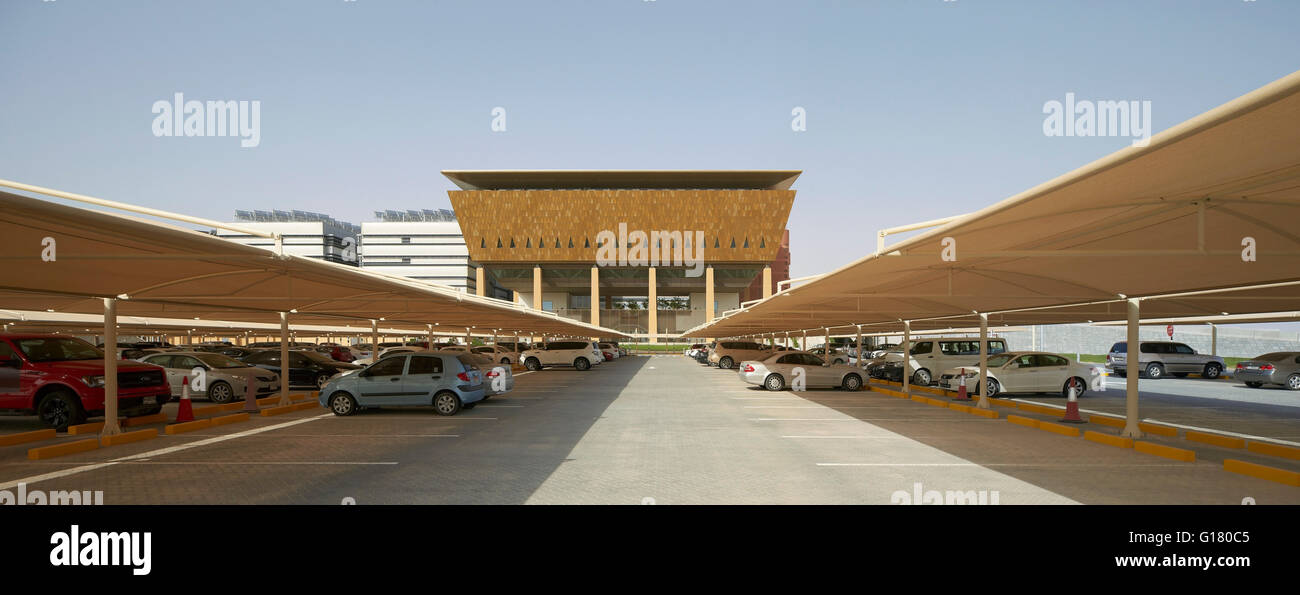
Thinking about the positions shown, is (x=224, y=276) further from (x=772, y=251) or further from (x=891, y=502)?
(x=772, y=251)

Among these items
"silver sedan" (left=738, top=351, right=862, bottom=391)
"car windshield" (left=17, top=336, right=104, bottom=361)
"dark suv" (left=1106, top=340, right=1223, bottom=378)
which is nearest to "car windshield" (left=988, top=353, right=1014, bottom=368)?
"silver sedan" (left=738, top=351, right=862, bottom=391)

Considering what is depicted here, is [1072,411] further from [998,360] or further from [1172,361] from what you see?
[1172,361]

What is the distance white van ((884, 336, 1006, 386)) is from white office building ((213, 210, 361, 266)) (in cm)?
11288

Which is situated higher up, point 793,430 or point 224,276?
point 224,276

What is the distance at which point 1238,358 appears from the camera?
47.1 metres

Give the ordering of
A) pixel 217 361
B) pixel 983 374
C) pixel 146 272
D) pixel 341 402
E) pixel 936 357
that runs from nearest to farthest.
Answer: pixel 146 272 → pixel 341 402 → pixel 983 374 → pixel 217 361 → pixel 936 357

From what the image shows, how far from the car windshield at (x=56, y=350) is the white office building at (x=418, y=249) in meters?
109

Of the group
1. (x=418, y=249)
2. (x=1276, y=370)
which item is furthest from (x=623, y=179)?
(x=1276, y=370)

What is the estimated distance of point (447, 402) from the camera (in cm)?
→ 1540

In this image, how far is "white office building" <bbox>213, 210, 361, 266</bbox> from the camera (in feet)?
405

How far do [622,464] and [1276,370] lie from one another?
2681 centimetres

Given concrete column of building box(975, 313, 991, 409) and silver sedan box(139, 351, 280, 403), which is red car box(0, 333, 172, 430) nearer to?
silver sedan box(139, 351, 280, 403)

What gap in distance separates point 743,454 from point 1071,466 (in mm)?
4369
